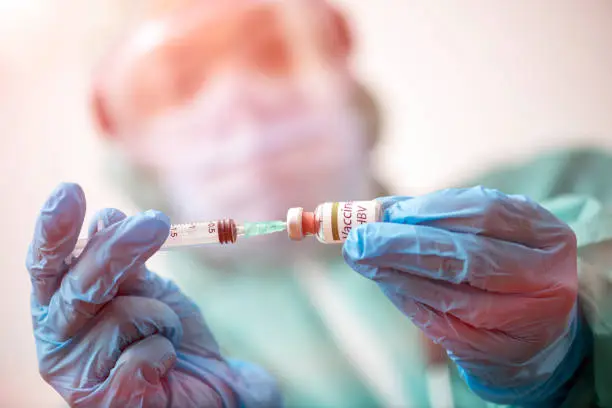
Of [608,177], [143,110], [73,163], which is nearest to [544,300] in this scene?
[608,177]

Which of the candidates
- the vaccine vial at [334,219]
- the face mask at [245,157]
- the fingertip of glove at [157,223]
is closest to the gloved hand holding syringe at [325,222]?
the vaccine vial at [334,219]

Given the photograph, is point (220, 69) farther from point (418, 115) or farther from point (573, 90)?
point (573, 90)

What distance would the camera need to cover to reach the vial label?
89 cm

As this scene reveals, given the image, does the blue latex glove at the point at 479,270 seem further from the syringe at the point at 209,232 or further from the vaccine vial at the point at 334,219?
the syringe at the point at 209,232

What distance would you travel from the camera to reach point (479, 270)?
0.87 metres

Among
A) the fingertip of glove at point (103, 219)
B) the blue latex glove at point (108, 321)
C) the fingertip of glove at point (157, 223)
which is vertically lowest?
the blue latex glove at point (108, 321)

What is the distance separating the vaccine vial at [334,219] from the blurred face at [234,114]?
1.18ft

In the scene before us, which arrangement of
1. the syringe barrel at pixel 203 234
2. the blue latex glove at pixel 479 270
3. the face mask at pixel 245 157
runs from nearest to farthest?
the blue latex glove at pixel 479 270 → the syringe barrel at pixel 203 234 → the face mask at pixel 245 157

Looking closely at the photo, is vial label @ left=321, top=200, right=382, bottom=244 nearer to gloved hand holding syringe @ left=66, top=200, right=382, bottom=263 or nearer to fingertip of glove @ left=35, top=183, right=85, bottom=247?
gloved hand holding syringe @ left=66, top=200, right=382, bottom=263

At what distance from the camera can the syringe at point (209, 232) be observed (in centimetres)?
97

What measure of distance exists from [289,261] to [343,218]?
1.39ft

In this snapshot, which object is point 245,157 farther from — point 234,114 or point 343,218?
point 343,218

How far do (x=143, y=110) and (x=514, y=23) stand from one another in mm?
1013

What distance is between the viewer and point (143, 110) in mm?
1293
